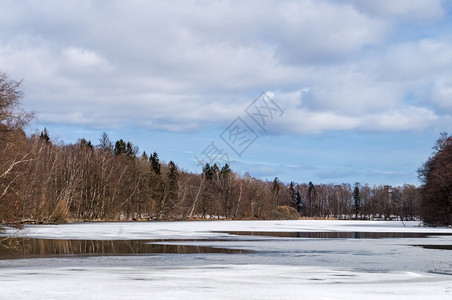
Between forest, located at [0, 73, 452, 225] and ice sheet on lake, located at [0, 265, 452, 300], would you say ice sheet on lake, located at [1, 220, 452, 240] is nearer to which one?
forest, located at [0, 73, 452, 225]

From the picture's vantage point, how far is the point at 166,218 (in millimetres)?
97688

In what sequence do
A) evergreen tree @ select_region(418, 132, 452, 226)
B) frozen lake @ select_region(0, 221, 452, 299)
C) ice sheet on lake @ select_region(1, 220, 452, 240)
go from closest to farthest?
frozen lake @ select_region(0, 221, 452, 299)
ice sheet on lake @ select_region(1, 220, 452, 240)
evergreen tree @ select_region(418, 132, 452, 226)

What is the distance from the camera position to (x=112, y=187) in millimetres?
85750

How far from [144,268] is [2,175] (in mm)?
12411

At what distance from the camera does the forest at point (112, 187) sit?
1144 inches

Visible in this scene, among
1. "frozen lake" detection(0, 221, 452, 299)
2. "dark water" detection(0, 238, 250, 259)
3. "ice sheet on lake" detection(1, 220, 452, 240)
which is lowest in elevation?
"ice sheet on lake" detection(1, 220, 452, 240)

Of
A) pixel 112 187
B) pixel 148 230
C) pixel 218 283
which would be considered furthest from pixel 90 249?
pixel 112 187

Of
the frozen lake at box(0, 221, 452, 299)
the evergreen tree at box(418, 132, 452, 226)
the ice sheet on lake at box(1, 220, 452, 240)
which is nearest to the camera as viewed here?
the frozen lake at box(0, 221, 452, 299)

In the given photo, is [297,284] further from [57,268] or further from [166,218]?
[166,218]

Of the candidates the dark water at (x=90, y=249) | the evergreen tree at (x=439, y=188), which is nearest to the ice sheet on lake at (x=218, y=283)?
the dark water at (x=90, y=249)

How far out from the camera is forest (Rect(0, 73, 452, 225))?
2906cm

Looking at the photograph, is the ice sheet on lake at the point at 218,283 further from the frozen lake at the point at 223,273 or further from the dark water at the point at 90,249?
the dark water at the point at 90,249

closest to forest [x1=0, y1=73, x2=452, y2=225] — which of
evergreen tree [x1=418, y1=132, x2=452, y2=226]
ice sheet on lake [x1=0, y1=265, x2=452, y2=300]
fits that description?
evergreen tree [x1=418, y1=132, x2=452, y2=226]

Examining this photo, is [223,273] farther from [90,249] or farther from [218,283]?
[90,249]
